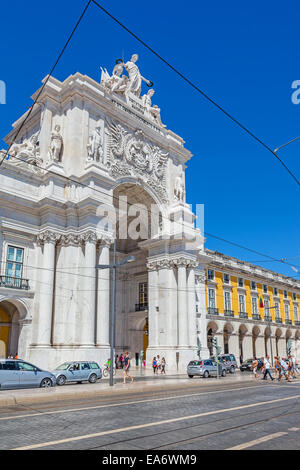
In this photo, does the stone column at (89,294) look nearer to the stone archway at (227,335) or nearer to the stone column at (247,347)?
the stone archway at (227,335)

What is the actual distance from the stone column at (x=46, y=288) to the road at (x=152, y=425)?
13880mm

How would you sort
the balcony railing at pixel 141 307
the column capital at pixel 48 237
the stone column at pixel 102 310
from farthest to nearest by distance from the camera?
the balcony railing at pixel 141 307 < the column capital at pixel 48 237 < the stone column at pixel 102 310

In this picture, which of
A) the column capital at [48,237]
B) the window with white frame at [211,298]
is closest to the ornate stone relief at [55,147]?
the column capital at [48,237]

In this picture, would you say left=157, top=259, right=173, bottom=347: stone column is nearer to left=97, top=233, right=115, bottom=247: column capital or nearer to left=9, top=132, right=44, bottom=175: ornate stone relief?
left=97, top=233, right=115, bottom=247: column capital

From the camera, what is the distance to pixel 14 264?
27547 millimetres

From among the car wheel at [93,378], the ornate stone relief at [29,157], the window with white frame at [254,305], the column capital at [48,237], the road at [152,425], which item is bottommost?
the car wheel at [93,378]

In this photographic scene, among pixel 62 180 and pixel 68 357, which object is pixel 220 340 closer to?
pixel 68 357

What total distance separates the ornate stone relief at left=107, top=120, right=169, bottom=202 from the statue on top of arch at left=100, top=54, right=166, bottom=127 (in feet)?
11.2

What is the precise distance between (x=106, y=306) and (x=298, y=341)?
44808 mm

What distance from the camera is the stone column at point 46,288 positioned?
1044 inches

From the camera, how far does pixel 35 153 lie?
31641 millimetres

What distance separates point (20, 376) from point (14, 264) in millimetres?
10969

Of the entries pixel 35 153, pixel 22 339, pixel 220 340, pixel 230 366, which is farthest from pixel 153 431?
pixel 220 340

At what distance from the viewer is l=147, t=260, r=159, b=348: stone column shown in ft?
117
